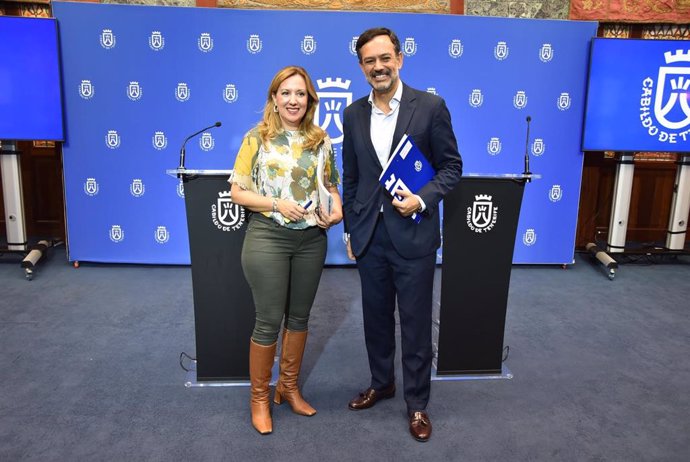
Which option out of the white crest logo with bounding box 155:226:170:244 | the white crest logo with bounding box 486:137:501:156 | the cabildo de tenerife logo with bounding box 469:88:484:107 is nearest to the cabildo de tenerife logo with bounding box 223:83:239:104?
the white crest logo with bounding box 155:226:170:244

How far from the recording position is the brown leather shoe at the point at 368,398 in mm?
2309

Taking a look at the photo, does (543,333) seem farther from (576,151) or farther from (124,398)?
(124,398)

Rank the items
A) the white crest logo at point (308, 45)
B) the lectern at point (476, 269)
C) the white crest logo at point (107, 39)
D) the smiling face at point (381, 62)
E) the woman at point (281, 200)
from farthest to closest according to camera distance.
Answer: the white crest logo at point (308, 45), the white crest logo at point (107, 39), the lectern at point (476, 269), the woman at point (281, 200), the smiling face at point (381, 62)

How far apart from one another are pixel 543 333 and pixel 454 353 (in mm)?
912

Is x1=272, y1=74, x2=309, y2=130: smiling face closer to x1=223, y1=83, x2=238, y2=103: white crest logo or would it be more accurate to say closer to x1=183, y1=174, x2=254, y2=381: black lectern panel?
x1=183, y1=174, x2=254, y2=381: black lectern panel

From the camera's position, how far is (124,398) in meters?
2.38

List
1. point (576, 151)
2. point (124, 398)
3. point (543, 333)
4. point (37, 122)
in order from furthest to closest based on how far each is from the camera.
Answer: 1. point (576, 151)
2. point (37, 122)
3. point (543, 333)
4. point (124, 398)

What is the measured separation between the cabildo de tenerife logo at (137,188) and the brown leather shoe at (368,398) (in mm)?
2802

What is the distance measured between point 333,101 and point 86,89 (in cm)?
193

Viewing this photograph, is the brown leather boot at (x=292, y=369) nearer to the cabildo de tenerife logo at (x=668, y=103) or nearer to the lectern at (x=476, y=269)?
the lectern at (x=476, y=269)

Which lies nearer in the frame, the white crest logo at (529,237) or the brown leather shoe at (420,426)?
the brown leather shoe at (420,426)

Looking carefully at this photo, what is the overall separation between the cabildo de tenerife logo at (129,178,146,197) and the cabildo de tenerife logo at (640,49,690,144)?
4.10m

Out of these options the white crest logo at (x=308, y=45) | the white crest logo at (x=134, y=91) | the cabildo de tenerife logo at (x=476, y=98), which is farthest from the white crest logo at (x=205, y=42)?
the cabildo de tenerife logo at (x=476, y=98)

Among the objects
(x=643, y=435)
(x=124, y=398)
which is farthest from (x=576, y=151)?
(x=124, y=398)
